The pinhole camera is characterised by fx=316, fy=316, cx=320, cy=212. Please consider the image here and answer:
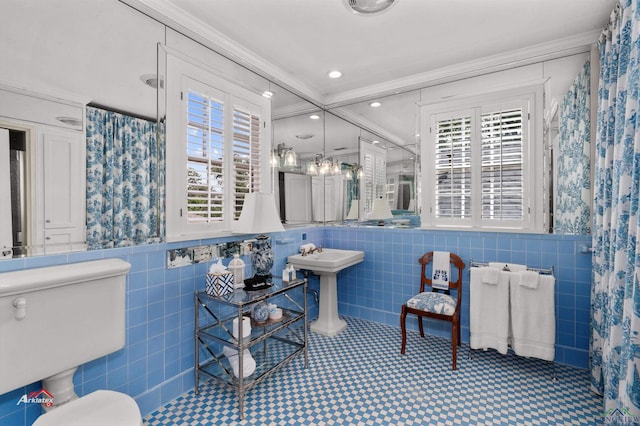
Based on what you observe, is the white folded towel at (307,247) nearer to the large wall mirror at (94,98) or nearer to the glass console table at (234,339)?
the large wall mirror at (94,98)

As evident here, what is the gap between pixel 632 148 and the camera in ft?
5.00

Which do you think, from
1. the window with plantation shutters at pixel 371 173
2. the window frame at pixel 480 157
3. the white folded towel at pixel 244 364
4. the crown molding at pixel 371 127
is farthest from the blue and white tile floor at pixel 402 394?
the crown molding at pixel 371 127

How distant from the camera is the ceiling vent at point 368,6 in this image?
1931mm

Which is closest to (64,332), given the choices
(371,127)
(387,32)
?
(387,32)

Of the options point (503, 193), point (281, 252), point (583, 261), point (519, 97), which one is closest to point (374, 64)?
point (519, 97)

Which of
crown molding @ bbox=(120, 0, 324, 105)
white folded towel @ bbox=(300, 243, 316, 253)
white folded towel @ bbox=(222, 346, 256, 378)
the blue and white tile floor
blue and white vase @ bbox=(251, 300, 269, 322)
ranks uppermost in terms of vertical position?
crown molding @ bbox=(120, 0, 324, 105)

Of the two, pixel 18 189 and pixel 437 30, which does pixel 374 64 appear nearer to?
pixel 437 30

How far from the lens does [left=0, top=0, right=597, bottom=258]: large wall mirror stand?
142 cm

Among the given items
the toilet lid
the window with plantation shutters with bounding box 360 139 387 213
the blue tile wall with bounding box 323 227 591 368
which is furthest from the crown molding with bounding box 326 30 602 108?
the toilet lid

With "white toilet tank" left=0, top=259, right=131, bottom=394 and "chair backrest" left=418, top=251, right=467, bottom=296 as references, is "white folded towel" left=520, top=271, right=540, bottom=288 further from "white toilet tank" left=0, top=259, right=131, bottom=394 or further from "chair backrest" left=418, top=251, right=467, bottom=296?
"white toilet tank" left=0, top=259, right=131, bottom=394

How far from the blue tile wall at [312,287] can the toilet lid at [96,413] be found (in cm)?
30

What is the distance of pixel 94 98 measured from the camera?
5.48ft

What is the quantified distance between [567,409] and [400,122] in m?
2.56

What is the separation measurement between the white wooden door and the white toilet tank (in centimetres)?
13
